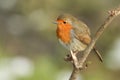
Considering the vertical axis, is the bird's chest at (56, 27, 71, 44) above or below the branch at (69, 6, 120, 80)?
below

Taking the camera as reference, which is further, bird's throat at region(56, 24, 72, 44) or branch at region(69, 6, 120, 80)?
bird's throat at region(56, 24, 72, 44)

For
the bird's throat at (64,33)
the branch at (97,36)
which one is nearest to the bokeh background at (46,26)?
the bird's throat at (64,33)

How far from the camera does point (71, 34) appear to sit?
353cm

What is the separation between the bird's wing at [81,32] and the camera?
324 cm

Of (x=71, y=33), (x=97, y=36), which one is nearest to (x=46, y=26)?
Result: (x=71, y=33)

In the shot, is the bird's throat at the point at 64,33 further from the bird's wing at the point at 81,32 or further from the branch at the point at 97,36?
the branch at the point at 97,36

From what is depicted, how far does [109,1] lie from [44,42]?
4.18 ft

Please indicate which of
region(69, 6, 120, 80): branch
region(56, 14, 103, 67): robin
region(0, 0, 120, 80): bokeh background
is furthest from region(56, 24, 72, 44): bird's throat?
region(0, 0, 120, 80): bokeh background

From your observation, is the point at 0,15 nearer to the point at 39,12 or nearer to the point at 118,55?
the point at 39,12

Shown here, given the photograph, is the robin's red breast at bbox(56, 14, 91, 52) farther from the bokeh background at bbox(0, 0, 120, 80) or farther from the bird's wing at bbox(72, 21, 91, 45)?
the bokeh background at bbox(0, 0, 120, 80)

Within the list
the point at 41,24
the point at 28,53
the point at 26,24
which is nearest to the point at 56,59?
the point at 28,53

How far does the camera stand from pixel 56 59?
7.38 meters

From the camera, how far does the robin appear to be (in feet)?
11.0

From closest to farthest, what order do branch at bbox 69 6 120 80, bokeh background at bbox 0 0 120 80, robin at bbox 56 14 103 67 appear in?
branch at bbox 69 6 120 80 < robin at bbox 56 14 103 67 < bokeh background at bbox 0 0 120 80
